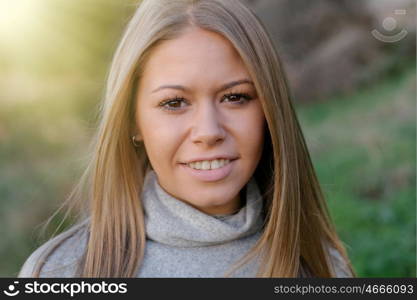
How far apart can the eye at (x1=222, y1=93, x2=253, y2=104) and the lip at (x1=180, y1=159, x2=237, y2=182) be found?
7.7 inches

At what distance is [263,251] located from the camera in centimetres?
207

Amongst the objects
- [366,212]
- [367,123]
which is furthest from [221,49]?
[367,123]

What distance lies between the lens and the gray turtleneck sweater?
1975mm

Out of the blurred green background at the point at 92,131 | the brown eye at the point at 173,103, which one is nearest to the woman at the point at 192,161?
the brown eye at the point at 173,103

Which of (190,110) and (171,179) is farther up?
(190,110)

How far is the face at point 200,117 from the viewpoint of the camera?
185 cm

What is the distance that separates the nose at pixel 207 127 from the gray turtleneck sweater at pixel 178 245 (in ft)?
0.87

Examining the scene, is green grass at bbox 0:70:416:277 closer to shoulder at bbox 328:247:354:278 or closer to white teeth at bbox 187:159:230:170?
shoulder at bbox 328:247:354:278

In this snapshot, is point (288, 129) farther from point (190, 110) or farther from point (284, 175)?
point (190, 110)

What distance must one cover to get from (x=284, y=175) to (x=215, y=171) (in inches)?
10.3

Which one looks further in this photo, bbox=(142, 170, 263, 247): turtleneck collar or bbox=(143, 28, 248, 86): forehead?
bbox=(142, 170, 263, 247): turtleneck collar

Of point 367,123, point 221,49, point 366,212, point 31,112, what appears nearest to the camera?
point 221,49

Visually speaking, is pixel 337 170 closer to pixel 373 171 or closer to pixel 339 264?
pixel 373 171

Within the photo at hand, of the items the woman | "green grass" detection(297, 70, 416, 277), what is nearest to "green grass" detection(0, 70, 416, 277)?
"green grass" detection(297, 70, 416, 277)
